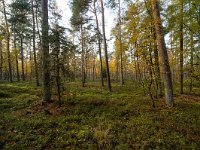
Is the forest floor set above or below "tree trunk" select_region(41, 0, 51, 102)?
below

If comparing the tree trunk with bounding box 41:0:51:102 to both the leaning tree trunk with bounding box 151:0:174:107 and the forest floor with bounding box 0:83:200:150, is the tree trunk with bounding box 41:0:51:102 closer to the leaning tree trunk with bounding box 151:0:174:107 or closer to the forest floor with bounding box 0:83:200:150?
the forest floor with bounding box 0:83:200:150

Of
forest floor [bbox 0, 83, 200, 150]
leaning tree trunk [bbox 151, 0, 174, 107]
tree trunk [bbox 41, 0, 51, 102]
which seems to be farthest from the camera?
leaning tree trunk [bbox 151, 0, 174, 107]

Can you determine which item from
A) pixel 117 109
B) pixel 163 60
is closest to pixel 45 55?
pixel 117 109

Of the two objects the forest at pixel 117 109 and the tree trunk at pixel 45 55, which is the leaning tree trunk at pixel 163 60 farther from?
the tree trunk at pixel 45 55

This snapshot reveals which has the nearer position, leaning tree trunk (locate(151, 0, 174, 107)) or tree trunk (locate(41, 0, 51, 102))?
tree trunk (locate(41, 0, 51, 102))

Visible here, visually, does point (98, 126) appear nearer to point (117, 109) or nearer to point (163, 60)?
point (117, 109)

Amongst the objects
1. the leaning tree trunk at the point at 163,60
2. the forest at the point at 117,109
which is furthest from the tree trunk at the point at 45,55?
the leaning tree trunk at the point at 163,60

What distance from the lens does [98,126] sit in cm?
771

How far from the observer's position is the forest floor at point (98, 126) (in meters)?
6.49

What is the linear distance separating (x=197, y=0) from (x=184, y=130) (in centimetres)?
625

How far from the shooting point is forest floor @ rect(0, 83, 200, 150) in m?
6.49

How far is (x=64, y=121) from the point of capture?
8.41 m

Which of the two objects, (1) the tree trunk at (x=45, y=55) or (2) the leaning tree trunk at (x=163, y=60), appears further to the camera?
(2) the leaning tree trunk at (x=163, y=60)

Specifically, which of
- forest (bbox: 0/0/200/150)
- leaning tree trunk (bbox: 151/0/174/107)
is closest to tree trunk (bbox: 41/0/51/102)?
forest (bbox: 0/0/200/150)
